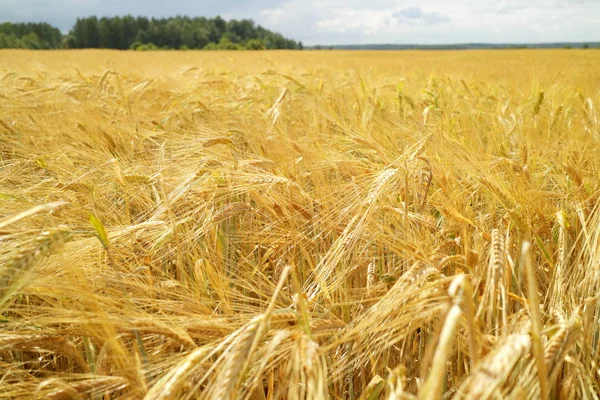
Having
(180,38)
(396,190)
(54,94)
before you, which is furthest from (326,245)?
(180,38)

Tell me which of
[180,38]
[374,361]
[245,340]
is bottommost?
[374,361]

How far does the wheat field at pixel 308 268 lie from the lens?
0.72 metres

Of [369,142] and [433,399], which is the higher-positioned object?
[369,142]

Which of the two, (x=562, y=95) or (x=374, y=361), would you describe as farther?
(x=562, y=95)

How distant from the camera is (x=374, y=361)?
1.08 m

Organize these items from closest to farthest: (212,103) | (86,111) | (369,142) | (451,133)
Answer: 1. (369,142)
2. (451,133)
3. (86,111)
4. (212,103)

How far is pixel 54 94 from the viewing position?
3.74 metres

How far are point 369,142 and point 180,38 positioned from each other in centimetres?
5176

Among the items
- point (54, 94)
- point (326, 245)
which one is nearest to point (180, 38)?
point (54, 94)

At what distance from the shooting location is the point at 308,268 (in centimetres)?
145

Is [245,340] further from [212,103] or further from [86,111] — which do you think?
[212,103]

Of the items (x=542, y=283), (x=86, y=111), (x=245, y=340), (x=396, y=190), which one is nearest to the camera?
(x=245, y=340)

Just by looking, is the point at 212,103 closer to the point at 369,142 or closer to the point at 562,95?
the point at 369,142

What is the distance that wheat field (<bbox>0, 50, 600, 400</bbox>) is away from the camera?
72 cm
